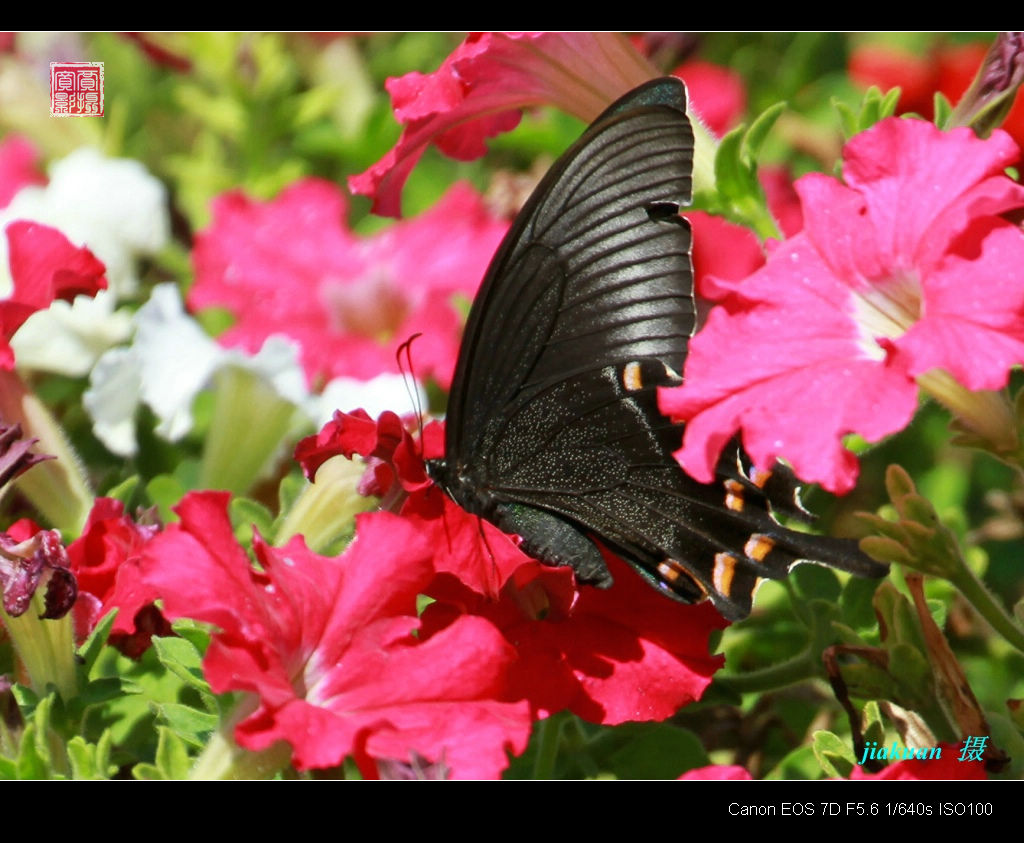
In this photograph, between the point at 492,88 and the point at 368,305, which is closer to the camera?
the point at 492,88

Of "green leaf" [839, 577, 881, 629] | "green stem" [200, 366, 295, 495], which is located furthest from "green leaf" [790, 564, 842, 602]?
"green stem" [200, 366, 295, 495]

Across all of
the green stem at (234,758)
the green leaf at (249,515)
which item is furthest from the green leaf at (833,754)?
the green leaf at (249,515)

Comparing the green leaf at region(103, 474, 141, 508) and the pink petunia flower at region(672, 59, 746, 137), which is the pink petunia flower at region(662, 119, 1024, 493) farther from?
the pink petunia flower at region(672, 59, 746, 137)

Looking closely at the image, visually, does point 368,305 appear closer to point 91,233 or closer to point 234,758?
point 91,233

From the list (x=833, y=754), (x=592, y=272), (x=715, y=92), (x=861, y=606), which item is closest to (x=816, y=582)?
(x=861, y=606)

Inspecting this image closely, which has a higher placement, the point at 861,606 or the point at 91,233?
the point at 91,233

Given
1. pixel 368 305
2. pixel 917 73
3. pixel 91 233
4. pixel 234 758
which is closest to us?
pixel 234 758

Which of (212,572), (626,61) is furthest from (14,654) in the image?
(626,61)
